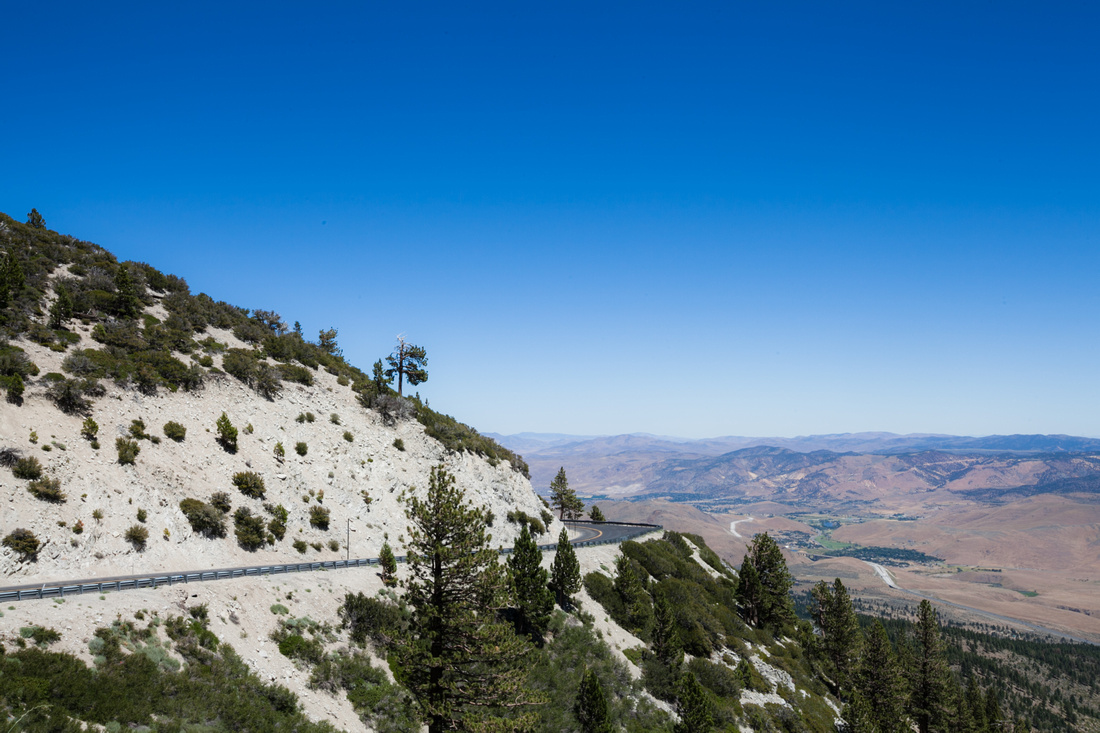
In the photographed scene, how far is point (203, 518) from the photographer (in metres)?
31.3

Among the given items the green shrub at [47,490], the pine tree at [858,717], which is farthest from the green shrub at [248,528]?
the pine tree at [858,717]

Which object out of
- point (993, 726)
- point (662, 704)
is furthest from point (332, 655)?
point (993, 726)

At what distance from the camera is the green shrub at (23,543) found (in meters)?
23.7

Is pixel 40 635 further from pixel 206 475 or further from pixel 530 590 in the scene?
pixel 530 590

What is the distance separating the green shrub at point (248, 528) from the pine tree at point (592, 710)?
883 inches

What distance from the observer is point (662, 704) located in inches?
1355

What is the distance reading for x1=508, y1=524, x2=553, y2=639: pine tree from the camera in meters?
33.3

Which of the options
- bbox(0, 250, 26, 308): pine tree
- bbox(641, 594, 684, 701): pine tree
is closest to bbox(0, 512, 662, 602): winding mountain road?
bbox(641, 594, 684, 701): pine tree

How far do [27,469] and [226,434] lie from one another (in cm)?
1198

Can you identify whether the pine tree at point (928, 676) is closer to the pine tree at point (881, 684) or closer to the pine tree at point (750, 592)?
the pine tree at point (881, 684)

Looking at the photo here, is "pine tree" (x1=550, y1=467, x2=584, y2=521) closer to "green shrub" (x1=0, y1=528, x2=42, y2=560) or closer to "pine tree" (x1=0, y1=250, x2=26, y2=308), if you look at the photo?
"green shrub" (x1=0, y1=528, x2=42, y2=560)

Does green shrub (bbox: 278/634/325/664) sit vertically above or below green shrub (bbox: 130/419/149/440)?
below

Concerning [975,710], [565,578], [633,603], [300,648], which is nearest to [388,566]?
[300,648]

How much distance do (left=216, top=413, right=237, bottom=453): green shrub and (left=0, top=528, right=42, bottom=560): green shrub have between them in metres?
13.8
